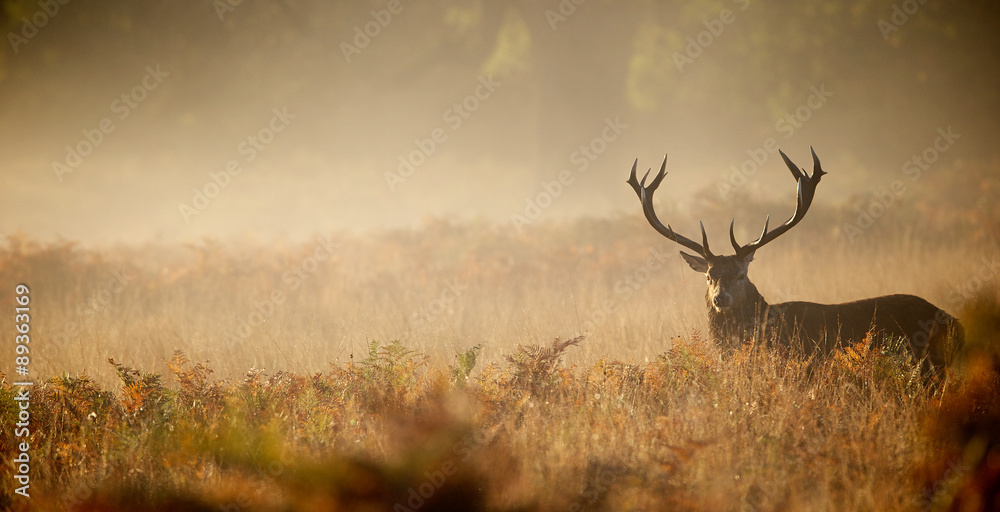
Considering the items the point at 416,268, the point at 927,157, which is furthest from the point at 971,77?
the point at 416,268

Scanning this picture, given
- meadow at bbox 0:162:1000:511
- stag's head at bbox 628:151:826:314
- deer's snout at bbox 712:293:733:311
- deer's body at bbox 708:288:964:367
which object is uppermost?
stag's head at bbox 628:151:826:314

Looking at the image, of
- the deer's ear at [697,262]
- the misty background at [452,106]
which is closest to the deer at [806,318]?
the deer's ear at [697,262]

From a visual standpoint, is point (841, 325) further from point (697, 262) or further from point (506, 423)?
point (506, 423)

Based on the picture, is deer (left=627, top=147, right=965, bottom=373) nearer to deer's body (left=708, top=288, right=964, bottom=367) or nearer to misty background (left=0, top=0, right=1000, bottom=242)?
deer's body (left=708, top=288, right=964, bottom=367)

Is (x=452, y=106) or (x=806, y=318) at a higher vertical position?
(x=452, y=106)

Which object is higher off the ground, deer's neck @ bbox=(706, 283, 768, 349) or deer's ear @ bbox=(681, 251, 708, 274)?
deer's ear @ bbox=(681, 251, 708, 274)

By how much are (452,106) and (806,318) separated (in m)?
52.6

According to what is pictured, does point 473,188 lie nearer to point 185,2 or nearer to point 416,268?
point 416,268

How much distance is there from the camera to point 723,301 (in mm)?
5148

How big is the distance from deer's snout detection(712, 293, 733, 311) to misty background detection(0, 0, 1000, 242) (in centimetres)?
1033

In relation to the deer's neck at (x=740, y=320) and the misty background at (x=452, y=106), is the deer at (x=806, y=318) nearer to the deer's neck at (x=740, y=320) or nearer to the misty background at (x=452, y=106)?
the deer's neck at (x=740, y=320)

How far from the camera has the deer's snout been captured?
16.9 ft

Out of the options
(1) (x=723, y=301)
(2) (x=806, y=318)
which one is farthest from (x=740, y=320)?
(2) (x=806, y=318)

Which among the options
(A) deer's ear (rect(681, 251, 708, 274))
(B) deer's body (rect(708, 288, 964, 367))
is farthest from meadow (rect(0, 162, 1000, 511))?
(A) deer's ear (rect(681, 251, 708, 274))
